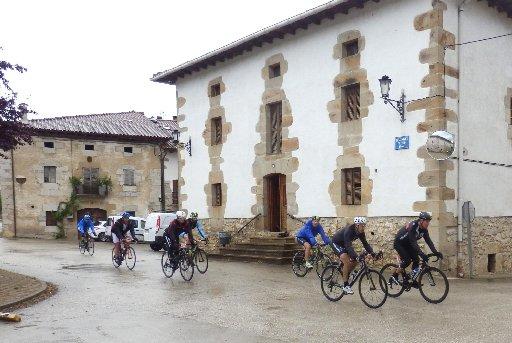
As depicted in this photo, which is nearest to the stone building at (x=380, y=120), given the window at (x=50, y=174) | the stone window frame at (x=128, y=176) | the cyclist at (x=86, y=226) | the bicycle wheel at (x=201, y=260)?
the bicycle wheel at (x=201, y=260)

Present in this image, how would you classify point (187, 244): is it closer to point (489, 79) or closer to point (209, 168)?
point (209, 168)

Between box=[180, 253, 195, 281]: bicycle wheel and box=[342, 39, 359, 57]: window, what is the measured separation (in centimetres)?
761

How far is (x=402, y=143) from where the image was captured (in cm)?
1457

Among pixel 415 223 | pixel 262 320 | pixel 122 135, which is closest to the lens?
pixel 262 320

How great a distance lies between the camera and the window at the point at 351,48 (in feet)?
52.8

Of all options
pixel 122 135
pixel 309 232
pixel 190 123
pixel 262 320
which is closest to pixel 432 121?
pixel 309 232

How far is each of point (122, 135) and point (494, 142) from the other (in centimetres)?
2724

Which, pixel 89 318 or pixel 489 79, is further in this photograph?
pixel 489 79

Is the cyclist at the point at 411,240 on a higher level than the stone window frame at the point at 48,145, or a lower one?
lower

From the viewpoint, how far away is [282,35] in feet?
59.4

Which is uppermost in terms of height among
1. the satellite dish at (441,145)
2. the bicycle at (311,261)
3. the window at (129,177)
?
the satellite dish at (441,145)

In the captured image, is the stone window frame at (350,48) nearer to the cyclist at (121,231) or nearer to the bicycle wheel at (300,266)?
the bicycle wheel at (300,266)

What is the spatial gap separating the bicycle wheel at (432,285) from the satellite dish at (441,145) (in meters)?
4.71

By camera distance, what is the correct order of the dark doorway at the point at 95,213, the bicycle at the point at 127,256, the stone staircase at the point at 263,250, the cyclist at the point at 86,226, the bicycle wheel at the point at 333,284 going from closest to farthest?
the bicycle wheel at the point at 333,284 → the bicycle at the point at 127,256 → the stone staircase at the point at 263,250 → the cyclist at the point at 86,226 → the dark doorway at the point at 95,213
